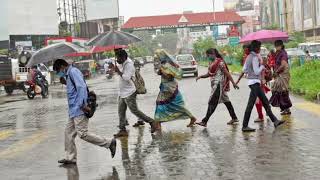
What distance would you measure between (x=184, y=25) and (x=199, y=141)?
74.8 m

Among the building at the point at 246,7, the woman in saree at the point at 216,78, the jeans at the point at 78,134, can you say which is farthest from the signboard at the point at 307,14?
the jeans at the point at 78,134

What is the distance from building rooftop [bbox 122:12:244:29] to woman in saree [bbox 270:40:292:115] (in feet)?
228

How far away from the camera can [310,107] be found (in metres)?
14.6

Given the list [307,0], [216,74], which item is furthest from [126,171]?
[307,0]

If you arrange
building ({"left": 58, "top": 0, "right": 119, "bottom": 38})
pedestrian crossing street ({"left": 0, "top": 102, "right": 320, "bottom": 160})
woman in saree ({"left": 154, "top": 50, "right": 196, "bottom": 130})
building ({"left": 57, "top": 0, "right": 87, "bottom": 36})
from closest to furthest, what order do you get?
pedestrian crossing street ({"left": 0, "top": 102, "right": 320, "bottom": 160})
woman in saree ({"left": 154, "top": 50, "right": 196, "bottom": 130})
building ({"left": 57, "top": 0, "right": 87, "bottom": 36})
building ({"left": 58, "top": 0, "right": 119, "bottom": 38})

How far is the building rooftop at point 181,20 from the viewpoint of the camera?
83.3 meters

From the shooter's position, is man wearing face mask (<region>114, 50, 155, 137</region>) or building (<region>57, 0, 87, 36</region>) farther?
building (<region>57, 0, 87, 36</region>)

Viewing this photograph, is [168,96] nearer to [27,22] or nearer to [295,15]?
[27,22]

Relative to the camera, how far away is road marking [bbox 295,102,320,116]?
13.6 meters

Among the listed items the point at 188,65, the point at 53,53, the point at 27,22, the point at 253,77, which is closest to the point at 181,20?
the point at 27,22

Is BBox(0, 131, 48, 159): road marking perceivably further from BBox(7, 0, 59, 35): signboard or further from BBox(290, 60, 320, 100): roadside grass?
BBox(7, 0, 59, 35): signboard

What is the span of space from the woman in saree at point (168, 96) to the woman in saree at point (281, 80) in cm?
241

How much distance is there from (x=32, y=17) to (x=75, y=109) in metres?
52.7

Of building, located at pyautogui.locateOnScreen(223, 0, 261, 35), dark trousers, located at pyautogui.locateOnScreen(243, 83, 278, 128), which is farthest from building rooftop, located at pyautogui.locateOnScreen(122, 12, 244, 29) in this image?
dark trousers, located at pyautogui.locateOnScreen(243, 83, 278, 128)
